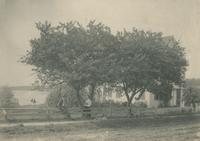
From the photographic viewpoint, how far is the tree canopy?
17.6 metres

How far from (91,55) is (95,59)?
22cm

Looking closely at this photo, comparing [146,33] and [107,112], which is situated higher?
[146,33]

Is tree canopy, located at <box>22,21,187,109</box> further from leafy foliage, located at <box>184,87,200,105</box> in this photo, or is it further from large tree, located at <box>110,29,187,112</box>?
leafy foliage, located at <box>184,87,200,105</box>

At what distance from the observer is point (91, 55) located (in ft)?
59.0

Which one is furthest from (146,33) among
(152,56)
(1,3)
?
(1,3)

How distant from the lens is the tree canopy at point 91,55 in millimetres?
17562

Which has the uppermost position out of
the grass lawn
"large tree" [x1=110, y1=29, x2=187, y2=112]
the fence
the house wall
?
"large tree" [x1=110, y1=29, x2=187, y2=112]

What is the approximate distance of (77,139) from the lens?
12.5 meters

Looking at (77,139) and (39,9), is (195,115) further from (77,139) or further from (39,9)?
(39,9)

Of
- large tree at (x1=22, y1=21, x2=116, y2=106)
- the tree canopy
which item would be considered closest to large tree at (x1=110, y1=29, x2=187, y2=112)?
the tree canopy

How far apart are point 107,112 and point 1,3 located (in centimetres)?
1084

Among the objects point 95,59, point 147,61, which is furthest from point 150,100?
point 95,59

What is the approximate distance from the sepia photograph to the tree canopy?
38mm

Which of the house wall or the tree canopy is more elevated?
the tree canopy
